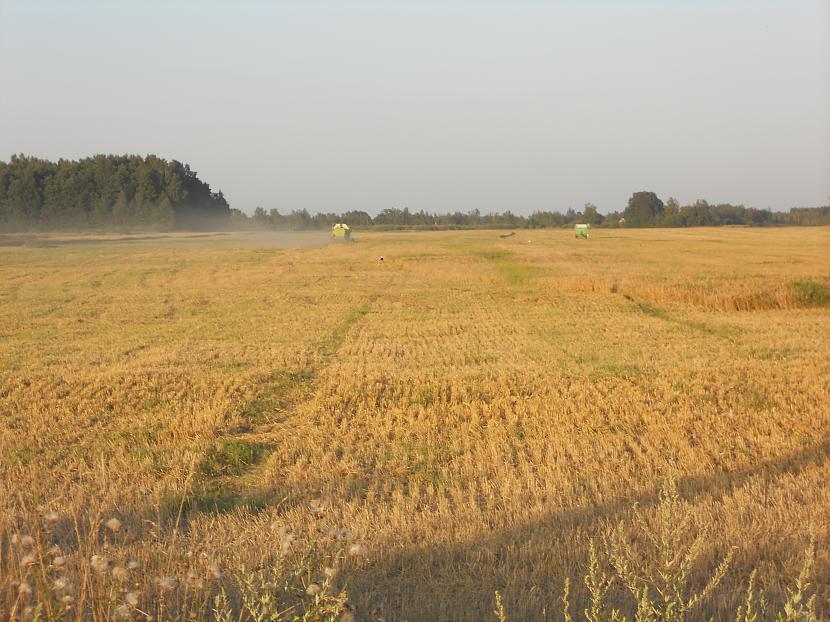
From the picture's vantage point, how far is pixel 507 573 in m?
5.08

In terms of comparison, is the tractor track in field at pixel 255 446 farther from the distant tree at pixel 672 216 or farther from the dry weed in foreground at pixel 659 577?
the distant tree at pixel 672 216

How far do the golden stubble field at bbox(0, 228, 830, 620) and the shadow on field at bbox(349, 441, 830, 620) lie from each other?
0.02 metres

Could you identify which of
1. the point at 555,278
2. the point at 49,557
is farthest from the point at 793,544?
the point at 555,278

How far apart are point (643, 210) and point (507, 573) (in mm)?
122531

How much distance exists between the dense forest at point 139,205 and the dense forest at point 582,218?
20 centimetres

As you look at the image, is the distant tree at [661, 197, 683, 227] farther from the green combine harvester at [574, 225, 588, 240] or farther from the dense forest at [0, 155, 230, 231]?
the dense forest at [0, 155, 230, 231]

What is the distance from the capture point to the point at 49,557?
4480 mm

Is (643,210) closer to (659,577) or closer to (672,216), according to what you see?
(672,216)

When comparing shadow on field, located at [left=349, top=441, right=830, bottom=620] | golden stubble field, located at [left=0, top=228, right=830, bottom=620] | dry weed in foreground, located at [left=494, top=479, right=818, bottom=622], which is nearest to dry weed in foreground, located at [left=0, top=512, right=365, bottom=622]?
golden stubble field, located at [left=0, top=228, right=830, bottom=620]

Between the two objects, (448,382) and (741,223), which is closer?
(448,382)

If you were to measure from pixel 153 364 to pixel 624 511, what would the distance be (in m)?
9.95

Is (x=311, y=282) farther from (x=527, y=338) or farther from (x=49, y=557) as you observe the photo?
(x=49, y=557)

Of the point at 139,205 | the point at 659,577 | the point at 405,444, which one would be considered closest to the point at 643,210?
the point at 139,205

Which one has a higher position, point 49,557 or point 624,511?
point 49,557
